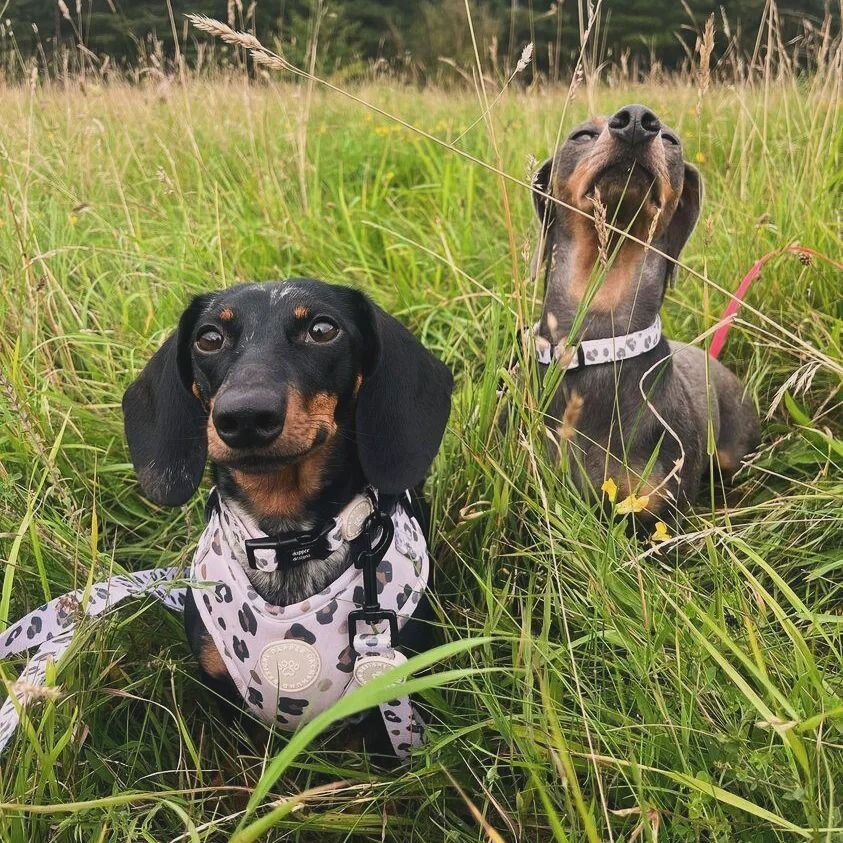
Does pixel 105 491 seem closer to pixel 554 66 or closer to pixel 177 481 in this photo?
pixel 177 481

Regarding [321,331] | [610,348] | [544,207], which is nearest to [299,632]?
[321,331]

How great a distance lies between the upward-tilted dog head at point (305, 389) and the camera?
5.67ft

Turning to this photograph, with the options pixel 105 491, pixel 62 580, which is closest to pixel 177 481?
pixel 62 580

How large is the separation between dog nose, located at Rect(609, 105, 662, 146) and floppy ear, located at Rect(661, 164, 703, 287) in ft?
1.19

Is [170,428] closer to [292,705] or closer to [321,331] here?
[321,331]

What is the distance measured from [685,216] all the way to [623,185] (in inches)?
17.2

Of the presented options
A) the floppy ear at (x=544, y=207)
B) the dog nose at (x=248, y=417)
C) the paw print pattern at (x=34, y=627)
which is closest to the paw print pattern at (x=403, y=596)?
the dog nose at (x=248, y=417)

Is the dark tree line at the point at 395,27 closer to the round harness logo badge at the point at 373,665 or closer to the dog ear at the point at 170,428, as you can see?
the dog ear at the point at 170,428

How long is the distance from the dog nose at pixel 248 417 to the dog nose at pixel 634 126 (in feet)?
4.21

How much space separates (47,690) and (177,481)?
0.80 meters

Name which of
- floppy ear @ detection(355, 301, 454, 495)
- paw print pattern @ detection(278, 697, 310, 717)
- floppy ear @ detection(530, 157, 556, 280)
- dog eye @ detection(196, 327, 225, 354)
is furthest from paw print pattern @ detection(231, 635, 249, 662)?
floppy ear @ detection(530, 157, 556, 280)

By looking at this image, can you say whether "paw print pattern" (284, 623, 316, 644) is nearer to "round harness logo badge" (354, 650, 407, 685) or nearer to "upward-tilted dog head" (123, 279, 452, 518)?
"round harness logo badge" (354, 650, 407, 685)

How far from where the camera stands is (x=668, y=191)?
224 centimetres

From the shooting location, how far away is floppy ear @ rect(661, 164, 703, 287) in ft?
8.19
